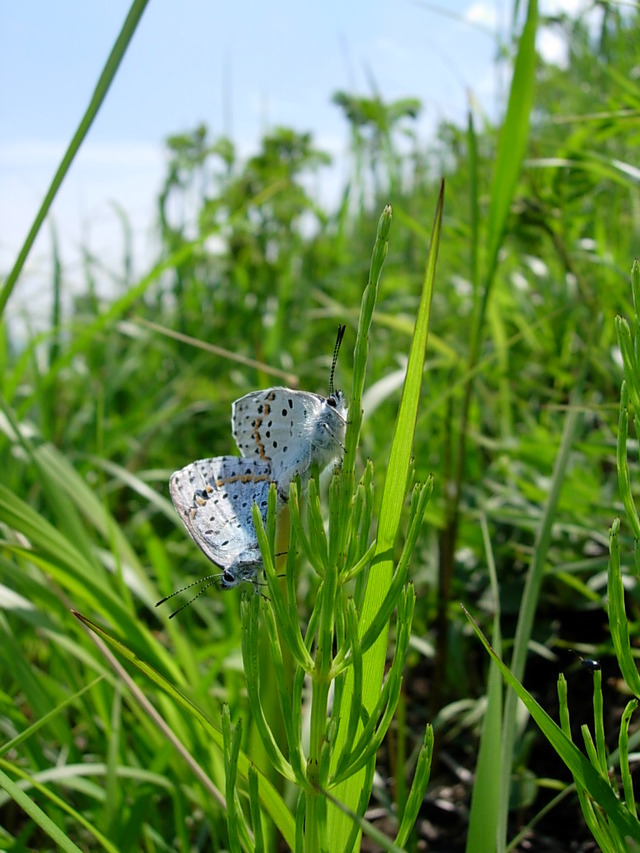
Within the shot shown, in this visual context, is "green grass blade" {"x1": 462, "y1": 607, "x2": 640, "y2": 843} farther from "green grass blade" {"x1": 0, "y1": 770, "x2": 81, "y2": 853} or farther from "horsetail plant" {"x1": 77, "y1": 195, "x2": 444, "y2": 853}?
"green grass blade" {"x1": 0, "y1": 770, "x2": 81, "y2": 853}

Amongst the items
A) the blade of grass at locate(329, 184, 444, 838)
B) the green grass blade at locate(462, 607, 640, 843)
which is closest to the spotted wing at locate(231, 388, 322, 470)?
the blade of grass at locate(329, 184, 444, 838)

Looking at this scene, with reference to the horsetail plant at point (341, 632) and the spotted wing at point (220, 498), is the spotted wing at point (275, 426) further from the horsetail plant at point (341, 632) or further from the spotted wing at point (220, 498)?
the horsetail plant at point (341, 632)

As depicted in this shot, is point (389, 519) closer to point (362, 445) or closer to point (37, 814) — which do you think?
point (37, 814)

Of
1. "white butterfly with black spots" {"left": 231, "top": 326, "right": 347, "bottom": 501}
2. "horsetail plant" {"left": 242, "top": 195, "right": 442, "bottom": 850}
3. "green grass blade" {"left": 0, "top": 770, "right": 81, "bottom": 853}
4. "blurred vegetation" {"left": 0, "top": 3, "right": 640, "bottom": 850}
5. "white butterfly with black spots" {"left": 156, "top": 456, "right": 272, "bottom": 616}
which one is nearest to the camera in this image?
"horsetail plant" {"left": 242, "top": 195, "right": 442, "bottom": 850}

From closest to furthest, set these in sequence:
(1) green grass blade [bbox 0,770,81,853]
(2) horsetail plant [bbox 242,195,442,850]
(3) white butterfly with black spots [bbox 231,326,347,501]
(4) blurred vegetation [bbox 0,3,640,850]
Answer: (2) horsetail plant [bbox 242,195,442,850]
(1) green grass blade [bbox 0,770,81,853]
(3) white butterfly with black spots [bbox 231,326,347,501]
(4) blurred vegetation [bbox 0,3,640,850]

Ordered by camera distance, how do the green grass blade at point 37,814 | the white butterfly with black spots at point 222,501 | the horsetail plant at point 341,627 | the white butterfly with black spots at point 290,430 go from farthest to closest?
the white butterfly with black spots at point 290,430 < the white butterfly with black spots at point 222,501 < the green grass blade at point 37,814 < the horsetail plant at point 341,627

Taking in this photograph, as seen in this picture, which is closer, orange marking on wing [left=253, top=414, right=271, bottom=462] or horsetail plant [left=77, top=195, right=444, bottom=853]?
horsetail plant [left=77, top=195, right=444, bottom=853]

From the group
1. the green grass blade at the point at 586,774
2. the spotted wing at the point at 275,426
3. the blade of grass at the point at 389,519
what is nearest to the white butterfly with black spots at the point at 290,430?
the spotted wing at the point at 275,426

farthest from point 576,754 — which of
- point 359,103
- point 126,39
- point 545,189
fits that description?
point 359,103
